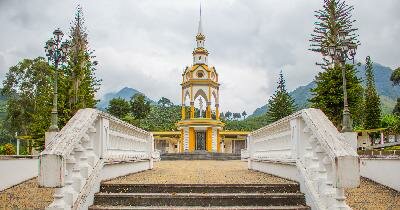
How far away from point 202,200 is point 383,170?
5.26m

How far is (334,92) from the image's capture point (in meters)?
30.5

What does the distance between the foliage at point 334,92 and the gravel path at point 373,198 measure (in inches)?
844

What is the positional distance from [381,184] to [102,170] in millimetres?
6065

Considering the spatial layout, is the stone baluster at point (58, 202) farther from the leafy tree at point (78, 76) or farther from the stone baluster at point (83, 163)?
the leafy tree at point (78, 76)

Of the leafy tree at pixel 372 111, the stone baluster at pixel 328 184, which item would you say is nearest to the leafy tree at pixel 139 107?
the leafy tree at pixel 372 111

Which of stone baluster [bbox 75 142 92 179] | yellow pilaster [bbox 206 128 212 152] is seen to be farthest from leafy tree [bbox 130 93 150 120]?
stone baluster [bbox 75 142 92 179]

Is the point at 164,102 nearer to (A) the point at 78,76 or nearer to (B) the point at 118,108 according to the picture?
(B) the point at 118,108

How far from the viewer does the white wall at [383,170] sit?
29.7 ft

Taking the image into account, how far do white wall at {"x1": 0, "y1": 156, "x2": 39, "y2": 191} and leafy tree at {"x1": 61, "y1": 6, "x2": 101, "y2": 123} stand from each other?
57.5 ft

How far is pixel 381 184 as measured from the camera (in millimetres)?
9766

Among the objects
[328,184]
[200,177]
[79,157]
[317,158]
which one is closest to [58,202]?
[79,157]

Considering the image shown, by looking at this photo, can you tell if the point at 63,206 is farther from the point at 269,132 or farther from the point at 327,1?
the point at 327,1

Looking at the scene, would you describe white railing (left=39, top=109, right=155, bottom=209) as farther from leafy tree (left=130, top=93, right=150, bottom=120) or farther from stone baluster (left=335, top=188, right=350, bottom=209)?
leafy tree (left=130, top=93, right=150, bottom=120)

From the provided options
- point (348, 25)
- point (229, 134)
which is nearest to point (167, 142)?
point (229, 134)
